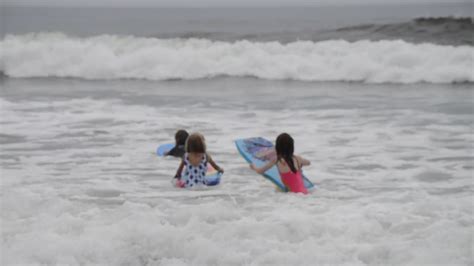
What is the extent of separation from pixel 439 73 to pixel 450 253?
1370cm

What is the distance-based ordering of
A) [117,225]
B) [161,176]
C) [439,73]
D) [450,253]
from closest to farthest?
[450,253] < [117,225] < [161,176] < [439,73]

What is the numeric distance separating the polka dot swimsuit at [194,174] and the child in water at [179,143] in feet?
4.18

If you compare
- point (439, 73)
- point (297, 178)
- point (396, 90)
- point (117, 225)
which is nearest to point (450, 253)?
point (297, 178)

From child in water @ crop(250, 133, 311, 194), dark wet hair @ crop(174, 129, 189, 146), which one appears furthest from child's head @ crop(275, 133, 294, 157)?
dark wet hair @ crop(174, 129, 189, 146)

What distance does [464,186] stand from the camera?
7.58m

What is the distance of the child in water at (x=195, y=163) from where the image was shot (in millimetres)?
7645

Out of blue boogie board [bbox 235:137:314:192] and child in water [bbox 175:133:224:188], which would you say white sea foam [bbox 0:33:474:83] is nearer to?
blue boogie board [bbox 235:137:314:192]

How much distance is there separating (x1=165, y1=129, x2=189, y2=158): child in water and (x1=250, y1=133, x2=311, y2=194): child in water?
6.16ft

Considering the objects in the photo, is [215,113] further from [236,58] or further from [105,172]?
[236,58]

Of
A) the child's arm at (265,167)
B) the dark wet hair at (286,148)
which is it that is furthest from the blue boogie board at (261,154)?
the dark wet hair at (286,148)

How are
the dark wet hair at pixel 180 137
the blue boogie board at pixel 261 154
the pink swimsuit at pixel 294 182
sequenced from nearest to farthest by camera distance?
the pink swimsuit at pixel 294 182, the blue boogie board at pixel 261 154, the dark wet hair at pixel 180 137

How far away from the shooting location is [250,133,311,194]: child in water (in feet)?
24.0

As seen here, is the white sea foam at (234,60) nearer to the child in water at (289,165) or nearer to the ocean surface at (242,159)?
the ocean surface at (242,159)

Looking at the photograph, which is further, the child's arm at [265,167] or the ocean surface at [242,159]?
the child's arm at [265,167]
